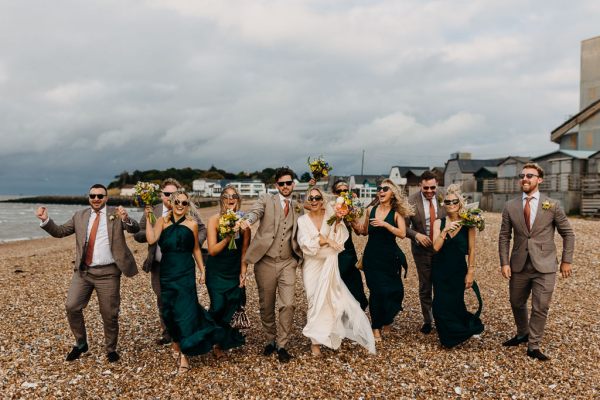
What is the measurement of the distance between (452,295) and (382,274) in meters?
1.15

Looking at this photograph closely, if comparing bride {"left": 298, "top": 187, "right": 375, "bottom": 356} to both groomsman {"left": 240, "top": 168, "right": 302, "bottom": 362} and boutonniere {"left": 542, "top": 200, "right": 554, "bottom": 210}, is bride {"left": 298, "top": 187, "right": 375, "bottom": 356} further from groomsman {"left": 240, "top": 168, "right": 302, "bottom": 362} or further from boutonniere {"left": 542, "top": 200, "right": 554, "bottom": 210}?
boutonniere {"left": 542, "top": 200, "right": 554, "bottom": 210}

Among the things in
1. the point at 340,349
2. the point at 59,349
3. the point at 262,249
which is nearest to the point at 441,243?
the point at 340,349

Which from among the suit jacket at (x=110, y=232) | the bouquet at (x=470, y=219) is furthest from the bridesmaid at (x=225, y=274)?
the bouquet at (x=470, y=219)

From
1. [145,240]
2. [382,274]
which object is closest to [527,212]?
[382,274]

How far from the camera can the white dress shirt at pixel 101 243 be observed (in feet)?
20.7

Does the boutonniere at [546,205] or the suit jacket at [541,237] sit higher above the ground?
the boutonniere at [546,205]

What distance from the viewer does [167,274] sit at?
602 centimetres

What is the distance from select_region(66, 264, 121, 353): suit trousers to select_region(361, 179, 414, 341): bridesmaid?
4.04 m

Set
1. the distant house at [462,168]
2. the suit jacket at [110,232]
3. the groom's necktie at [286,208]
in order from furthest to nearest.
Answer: the distant house at [462,168], the groom's necktie at [286,208], the suit jacket at [110,232]

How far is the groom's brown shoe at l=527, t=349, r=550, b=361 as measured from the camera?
6262 mm

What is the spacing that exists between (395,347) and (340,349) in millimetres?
902

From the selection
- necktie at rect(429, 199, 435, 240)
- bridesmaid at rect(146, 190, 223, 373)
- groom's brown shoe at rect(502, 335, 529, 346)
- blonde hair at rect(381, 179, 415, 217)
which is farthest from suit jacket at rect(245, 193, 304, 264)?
groom's brown shoe at rect(502, 335, 529, 346)

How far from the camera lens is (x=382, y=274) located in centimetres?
712

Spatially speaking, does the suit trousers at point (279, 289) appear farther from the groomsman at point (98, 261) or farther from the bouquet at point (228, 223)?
the groomsman at point (98, 261)
